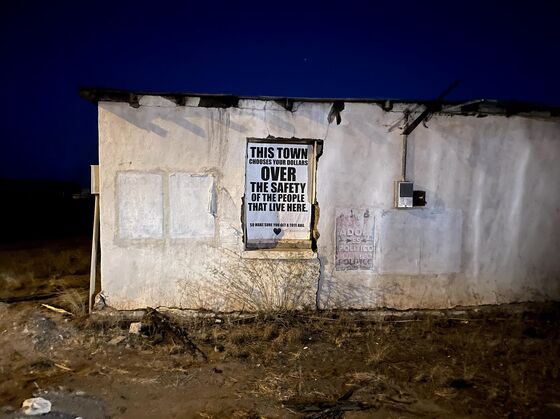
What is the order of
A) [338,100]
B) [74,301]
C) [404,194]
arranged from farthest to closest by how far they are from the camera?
[74,301]
[404,194]
[338,100]

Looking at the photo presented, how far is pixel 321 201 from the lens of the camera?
6.21 metres

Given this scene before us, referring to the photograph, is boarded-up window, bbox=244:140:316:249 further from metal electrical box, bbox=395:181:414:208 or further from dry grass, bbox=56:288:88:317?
dry grass, bbox=56:288:88:317

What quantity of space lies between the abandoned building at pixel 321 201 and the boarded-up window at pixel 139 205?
0.02 meters

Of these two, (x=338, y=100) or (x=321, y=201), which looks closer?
(x=338, y=100)

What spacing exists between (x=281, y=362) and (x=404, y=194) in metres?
3.23

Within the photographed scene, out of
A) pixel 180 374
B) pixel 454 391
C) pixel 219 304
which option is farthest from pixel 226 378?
pixel 454 391

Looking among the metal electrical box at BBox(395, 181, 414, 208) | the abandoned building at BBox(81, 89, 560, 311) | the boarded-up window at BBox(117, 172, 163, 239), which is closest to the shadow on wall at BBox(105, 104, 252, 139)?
the abandoned building at BBox(81, 89, 560, 311)

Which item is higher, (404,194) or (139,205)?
(404,194)

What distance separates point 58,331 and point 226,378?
285 centimetres

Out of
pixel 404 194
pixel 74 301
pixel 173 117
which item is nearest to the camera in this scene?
pixel 173 117

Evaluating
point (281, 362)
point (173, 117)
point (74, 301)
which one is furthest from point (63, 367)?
point (173, 117)

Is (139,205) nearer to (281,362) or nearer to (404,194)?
(281,362)

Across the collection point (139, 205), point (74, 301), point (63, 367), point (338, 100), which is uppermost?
point (338, 100)

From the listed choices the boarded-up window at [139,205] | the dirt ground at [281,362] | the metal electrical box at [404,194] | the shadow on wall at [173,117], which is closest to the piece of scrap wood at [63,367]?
the dirt ground at [281,362]
